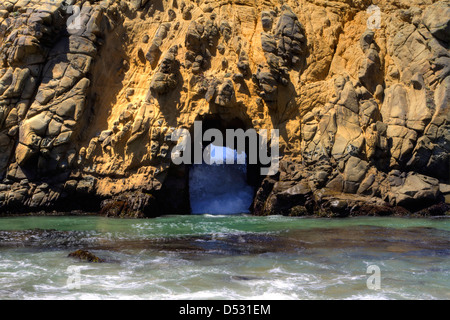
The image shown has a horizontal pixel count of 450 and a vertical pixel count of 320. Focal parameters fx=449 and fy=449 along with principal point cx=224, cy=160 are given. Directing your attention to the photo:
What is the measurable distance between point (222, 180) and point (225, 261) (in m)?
15.6

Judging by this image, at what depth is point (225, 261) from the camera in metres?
9.47

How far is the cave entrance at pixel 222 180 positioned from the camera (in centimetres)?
2250

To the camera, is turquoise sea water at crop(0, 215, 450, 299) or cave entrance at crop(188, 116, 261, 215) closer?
turquoise sea water at crop(0, 215, 450, 299)

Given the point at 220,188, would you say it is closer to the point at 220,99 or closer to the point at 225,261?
the point at 220,99

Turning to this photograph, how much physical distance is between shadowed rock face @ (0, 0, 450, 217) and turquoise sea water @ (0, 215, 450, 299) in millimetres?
3786

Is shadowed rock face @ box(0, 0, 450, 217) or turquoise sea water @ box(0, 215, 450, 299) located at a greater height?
shadowed rock face @ box(0, 0, 450, 217)

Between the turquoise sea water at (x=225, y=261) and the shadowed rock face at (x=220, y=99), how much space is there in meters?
3.79

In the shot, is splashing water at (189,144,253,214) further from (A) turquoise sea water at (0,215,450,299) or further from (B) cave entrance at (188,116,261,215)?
(A) turquoise sea water at (0,215,450,299)

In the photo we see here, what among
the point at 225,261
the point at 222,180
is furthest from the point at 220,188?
the point at 225,261

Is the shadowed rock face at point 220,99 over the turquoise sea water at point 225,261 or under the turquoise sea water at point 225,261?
over

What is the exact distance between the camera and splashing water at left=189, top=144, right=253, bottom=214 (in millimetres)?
23062

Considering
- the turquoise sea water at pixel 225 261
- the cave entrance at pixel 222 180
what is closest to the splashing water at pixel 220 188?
the cave entrance at pixel 222 180

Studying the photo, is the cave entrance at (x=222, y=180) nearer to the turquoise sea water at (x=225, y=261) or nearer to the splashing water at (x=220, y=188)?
the splashing water at (x=220, y=188)

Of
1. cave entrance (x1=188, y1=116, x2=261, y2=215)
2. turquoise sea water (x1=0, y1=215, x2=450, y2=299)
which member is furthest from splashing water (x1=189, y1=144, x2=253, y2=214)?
turquoise sea water (x1=0, y1=215, x2=450, y2=299)
